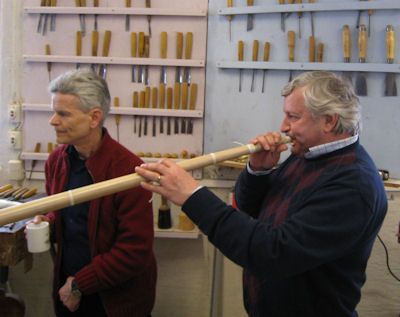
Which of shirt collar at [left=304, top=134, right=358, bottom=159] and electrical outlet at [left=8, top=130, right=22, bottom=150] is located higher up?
shirt collar at [left=304, top=134, right=358, bottom=159]

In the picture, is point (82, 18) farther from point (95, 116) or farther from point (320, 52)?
point (320, 52)

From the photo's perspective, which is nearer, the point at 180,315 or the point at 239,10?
the point at 239,10

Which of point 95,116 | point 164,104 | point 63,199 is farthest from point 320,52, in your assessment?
point 63,199

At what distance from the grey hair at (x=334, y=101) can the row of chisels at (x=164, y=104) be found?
1.61 metres

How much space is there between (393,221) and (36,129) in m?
2.98

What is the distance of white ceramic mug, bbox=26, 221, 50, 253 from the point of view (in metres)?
1.59

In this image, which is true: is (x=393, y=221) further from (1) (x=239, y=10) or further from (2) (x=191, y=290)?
(1) (x=239, y=10)

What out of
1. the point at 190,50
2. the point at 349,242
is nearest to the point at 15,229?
the point at 349,242

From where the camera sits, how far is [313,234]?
103cm

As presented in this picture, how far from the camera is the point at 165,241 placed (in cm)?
293

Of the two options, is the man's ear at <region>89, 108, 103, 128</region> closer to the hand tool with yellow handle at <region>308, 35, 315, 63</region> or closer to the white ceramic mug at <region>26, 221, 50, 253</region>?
the white ceramic mug at <region>26, 221, 50, 253</region>

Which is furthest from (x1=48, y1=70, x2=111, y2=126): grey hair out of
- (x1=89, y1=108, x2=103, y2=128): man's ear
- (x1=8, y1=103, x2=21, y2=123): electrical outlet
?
(x1=8, y1=103, x2=21, y2=123): electrical outlet

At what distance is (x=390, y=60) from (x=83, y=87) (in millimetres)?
2179

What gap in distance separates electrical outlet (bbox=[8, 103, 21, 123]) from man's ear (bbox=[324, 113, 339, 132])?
101 inches
